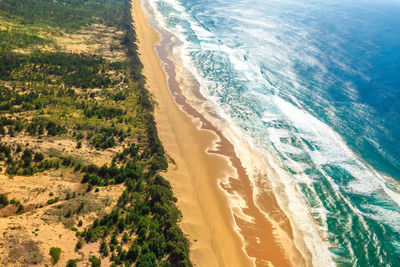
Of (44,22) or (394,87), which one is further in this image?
(44,22)

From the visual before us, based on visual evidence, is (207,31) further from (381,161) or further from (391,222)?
(391,222)

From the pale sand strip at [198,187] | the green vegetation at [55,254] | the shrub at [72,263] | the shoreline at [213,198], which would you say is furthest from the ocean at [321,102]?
the green vegetation at [55,254]

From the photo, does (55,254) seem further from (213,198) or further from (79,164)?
(213,198)

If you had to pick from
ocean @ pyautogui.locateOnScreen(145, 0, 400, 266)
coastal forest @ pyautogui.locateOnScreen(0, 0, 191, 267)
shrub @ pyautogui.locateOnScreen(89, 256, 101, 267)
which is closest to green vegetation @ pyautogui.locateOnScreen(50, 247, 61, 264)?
coastal forest @ pyautogui.locateOnScreen(0, 0, 191, 267)

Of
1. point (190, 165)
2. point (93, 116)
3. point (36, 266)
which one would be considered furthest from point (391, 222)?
point (93, 116)

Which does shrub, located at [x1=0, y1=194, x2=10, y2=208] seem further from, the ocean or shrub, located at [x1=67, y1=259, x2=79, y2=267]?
the ocean

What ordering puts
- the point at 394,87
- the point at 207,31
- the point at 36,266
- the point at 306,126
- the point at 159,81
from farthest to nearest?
the point at 207,31, the point at 394,87, the point at 159,81, the point at 306,126, the point at 36,266

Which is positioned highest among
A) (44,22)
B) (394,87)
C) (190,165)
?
(44,22)

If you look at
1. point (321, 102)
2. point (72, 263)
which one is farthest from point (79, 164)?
point (321, 102)
